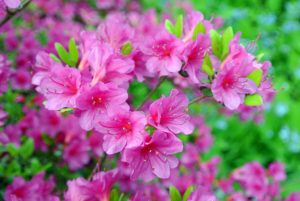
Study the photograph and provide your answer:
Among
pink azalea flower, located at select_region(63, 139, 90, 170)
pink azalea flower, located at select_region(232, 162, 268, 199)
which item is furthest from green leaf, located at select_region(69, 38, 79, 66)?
pink azalea flower, located at select_region(232, 162, 268, 199)

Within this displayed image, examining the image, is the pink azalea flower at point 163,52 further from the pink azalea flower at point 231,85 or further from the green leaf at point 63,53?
the green leaf at point 63,53

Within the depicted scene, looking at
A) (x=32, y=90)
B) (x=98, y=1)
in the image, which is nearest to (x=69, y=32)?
(x=32, y=90)

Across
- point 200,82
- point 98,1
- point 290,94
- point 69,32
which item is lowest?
point 290,94

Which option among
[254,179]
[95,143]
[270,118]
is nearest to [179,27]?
[95,143]

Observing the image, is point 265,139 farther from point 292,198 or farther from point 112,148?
point 112,148

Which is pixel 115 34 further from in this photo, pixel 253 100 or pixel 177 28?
pixel 253 100
